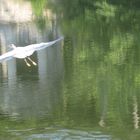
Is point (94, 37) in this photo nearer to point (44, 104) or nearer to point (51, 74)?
point (51, 74)

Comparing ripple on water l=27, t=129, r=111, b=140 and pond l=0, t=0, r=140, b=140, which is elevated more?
pond l=0, t=0, r=140, b=140

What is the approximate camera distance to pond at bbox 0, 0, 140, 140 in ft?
41.7

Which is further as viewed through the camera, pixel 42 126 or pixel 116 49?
pixel 116 49

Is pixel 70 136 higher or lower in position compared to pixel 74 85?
lower

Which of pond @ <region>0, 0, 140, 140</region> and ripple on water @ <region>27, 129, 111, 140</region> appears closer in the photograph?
ripple on water @ <region>27, 129, 111, 140</region>

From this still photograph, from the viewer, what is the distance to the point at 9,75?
1858 cm

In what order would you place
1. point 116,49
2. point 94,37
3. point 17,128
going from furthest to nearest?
point 94,37, point 116,49, point 17,128

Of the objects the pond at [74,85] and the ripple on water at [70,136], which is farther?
the pond at [74,85]

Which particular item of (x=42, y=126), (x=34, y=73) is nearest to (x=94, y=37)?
(x=34, y=73)

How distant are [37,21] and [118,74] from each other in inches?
694

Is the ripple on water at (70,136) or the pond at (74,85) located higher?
the pond at (74,85)

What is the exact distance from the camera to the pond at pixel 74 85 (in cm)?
1272

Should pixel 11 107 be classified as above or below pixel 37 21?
below

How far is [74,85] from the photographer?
16.8 m
